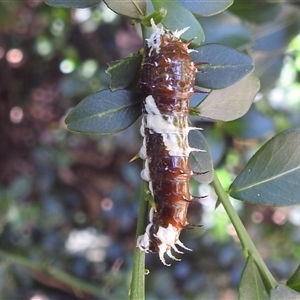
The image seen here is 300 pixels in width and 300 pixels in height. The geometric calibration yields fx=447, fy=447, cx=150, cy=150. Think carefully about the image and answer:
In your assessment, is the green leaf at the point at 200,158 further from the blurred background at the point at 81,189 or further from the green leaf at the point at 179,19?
the blurred background at the point at 81,189

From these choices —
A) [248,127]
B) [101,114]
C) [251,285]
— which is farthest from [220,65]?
[248,127]

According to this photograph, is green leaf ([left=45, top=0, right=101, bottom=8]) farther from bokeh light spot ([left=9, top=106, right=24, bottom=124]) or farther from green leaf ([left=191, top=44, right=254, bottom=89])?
bokeh light spot ([left=9, top=106, right=24, bottom=124])

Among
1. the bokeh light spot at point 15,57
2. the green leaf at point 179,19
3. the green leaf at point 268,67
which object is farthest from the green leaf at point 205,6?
the bokeh light spot at point 15,57

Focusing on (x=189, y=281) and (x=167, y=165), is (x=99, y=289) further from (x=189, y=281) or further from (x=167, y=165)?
(x=167, y=165)

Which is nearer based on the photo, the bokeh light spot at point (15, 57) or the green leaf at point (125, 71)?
the green leaf at point (125, 71)

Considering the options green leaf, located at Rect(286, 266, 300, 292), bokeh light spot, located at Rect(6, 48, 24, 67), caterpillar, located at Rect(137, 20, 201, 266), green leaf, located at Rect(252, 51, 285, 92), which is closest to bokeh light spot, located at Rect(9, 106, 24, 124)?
bokeh light spot, located at Rect(6, 48, 24, 67)
